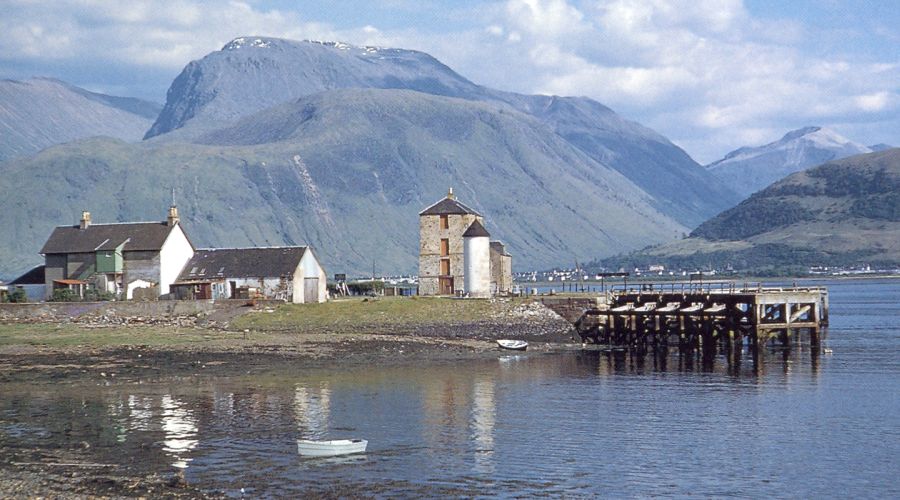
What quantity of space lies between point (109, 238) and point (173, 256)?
562cm

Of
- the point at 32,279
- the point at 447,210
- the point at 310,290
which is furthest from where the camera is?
the point at 447,210

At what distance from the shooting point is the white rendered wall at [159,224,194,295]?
91750mm

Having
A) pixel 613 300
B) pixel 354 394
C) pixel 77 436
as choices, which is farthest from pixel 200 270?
pixel 77 436

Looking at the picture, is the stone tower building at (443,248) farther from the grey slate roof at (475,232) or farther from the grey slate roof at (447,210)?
the grey slate roof at (475,232)

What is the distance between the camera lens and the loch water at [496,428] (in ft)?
108

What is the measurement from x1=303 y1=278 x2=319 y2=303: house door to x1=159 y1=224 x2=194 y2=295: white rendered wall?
36.1ft

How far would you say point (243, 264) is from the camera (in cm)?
9225

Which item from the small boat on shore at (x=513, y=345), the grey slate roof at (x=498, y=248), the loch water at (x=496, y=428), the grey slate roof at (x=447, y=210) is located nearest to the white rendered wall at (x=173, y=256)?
the grey slate roof at (x=447, y=210)

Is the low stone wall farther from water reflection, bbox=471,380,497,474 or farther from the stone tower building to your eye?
water reflection, bbox=471,380,497,474

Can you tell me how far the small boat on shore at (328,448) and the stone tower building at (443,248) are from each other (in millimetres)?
60746

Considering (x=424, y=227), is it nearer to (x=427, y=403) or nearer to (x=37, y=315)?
(x=37, y=315)

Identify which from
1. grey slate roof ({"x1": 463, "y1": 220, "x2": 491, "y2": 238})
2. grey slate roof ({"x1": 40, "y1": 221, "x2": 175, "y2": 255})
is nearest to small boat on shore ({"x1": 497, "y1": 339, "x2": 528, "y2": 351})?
grey slate roof ({"x1": 463, "y1": 220, "x2": 491, "y2": 238})

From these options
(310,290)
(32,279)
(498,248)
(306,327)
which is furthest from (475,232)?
(32,279)

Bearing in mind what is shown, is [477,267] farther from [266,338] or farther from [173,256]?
[266,338]
